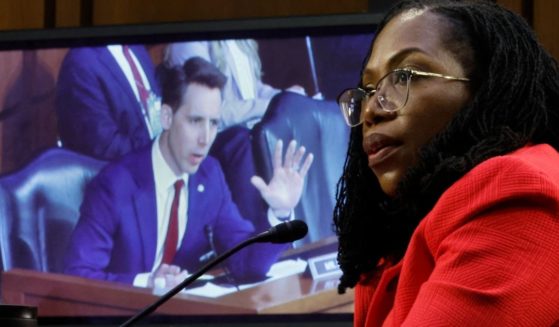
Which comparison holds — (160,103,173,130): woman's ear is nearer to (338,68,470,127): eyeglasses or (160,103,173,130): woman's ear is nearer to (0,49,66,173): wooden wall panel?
(0,49,66,173): wooden wall panel

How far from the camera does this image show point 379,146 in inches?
48.1

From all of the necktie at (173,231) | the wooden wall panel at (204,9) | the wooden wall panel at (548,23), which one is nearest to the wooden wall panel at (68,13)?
the wooden wall panel at (204,9)

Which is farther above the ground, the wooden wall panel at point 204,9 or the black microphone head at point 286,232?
the wooden wall panel at point 204,9

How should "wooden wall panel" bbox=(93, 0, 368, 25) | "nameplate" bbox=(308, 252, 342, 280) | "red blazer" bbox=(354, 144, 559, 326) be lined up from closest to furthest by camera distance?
1. "red blazer" bbox=(354, 144, 559, 326)
2. "nameplate" bbox=(308, 252, 342, 280)
3. "wooden wall panel" bbox=(93, 0, 368, 25)

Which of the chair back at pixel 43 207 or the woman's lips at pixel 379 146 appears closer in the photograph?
the woman's lips at pixel 379 146

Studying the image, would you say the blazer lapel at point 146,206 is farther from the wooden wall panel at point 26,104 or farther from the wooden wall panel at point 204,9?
the wooden wall panel at point 204,9

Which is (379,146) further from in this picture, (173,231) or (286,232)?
(173,231)

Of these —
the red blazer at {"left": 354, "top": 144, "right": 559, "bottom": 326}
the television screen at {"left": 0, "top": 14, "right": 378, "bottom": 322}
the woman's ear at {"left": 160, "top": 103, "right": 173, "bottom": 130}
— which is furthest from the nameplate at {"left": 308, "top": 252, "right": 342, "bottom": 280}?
the red blazer at {"left": 354, "top": 144, "right": 559, "bottom": 326}

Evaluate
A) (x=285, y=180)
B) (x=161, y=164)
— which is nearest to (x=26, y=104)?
(x=161, y=164)

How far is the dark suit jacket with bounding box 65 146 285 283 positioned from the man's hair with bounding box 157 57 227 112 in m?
0.16

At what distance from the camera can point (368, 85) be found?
1290mm

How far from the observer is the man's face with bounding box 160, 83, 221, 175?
298 cm

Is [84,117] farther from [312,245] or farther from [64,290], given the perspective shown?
[312,245]

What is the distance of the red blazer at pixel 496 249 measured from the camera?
992 millimetres
